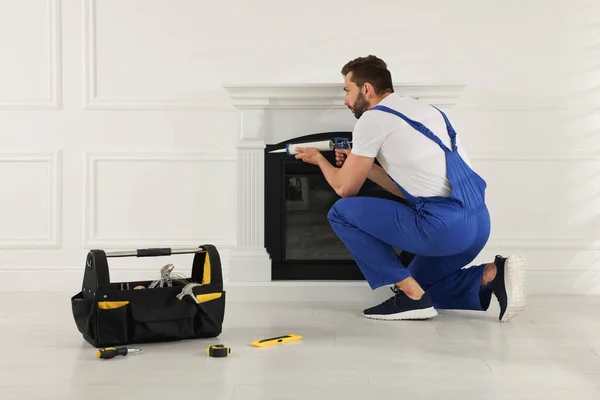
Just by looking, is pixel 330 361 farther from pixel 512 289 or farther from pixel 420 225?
pixel 512 289

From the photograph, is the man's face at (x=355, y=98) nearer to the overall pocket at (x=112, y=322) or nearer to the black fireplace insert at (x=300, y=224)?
the black fireplace insert at (x=300, y=224)

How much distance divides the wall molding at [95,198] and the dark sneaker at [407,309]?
118 centimetres

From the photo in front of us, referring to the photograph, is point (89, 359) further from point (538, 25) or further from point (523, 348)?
point (538, 25)

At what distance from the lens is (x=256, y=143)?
4.14 m

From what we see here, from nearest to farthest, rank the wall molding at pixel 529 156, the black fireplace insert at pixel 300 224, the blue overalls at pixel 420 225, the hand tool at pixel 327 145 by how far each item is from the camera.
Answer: the blue overalls at pixel 420 225, the hand tool at pixel 327 145, the black fireplace insert at pixel 300 224, the wall molding at pixel 529 156

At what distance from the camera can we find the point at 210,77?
444 cm

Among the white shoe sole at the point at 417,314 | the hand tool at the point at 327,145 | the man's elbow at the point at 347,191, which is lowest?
the white shoe sole at the point at 417,314

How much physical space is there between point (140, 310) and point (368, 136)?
115cm

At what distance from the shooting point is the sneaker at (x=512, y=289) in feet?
11.4

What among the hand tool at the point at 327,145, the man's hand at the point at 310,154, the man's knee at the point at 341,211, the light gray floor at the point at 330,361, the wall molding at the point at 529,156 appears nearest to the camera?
the light gray floor at the point at 330,361

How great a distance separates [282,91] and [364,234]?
95 cm

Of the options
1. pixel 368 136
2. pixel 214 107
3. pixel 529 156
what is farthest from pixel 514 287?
pixel 214 107

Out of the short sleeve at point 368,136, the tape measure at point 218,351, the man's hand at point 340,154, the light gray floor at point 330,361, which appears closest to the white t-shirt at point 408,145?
the short sleeve at point 368,136

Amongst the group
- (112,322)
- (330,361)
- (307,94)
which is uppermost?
(307,94)
